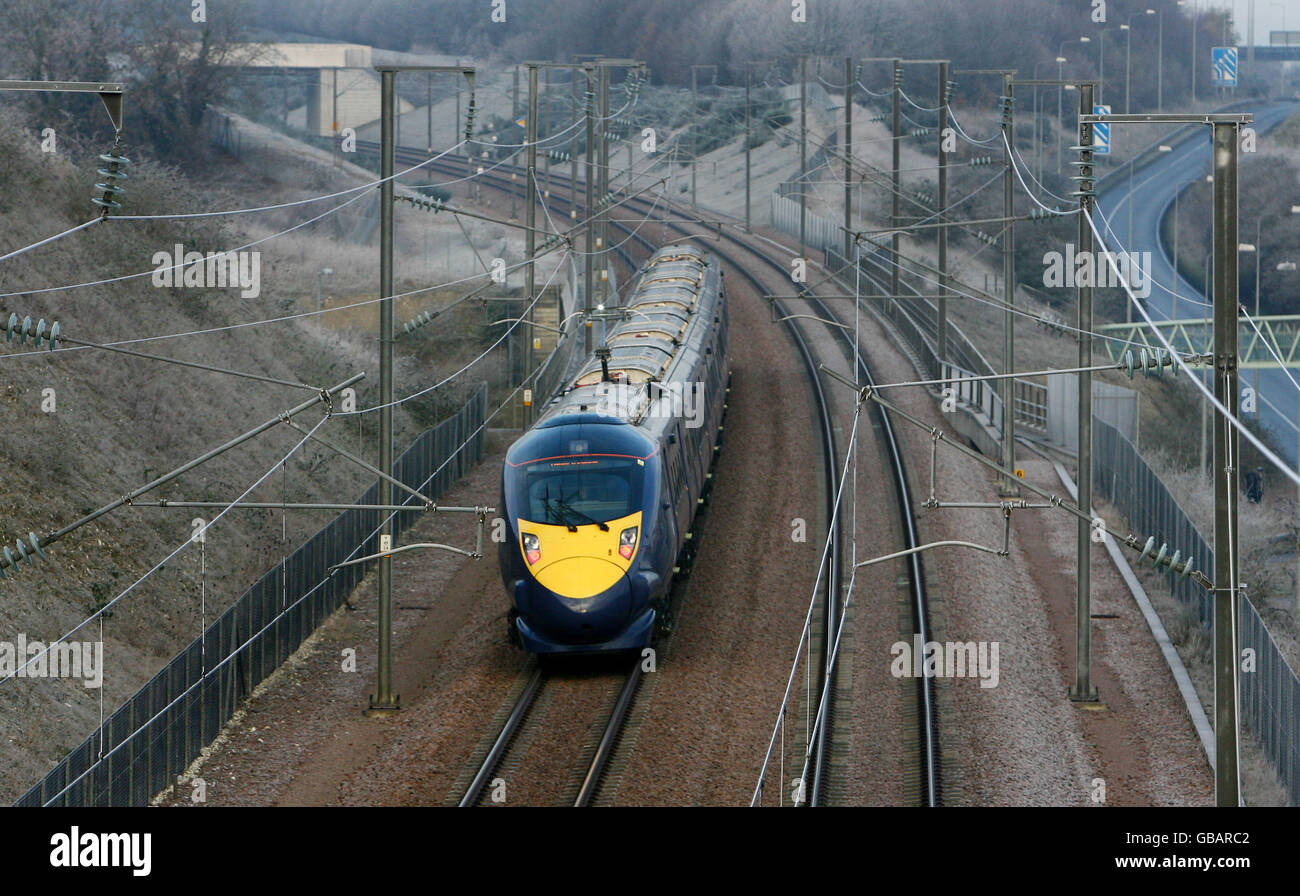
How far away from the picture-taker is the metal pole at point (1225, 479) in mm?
14258

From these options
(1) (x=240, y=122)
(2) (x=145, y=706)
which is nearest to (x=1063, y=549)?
(2) (x=145, y=706)

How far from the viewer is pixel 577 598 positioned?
23297 mm

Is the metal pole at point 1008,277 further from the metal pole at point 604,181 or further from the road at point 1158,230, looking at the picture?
the road at point 1158,230

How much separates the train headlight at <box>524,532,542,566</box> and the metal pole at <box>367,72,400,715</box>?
1.89m

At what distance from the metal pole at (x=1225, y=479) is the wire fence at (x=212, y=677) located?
940 centimetres

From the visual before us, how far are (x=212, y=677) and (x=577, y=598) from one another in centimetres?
493

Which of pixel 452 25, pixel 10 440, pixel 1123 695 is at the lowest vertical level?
pixel 1123 695

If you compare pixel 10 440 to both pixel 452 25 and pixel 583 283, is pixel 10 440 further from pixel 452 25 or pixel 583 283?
pixel 452 25

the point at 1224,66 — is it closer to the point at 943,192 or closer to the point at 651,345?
the point at 943,192

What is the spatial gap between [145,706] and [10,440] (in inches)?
447

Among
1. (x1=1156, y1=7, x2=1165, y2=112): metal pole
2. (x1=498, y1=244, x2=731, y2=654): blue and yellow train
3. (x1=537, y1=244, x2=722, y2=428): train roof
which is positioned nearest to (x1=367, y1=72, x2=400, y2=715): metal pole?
(x1=498, y1=244, x2=731, y2=654): blue and yellow train

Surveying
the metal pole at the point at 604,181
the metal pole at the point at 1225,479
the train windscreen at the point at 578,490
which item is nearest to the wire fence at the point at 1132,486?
the train windscreen at the point at 578,490

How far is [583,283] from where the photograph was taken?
2100 inches

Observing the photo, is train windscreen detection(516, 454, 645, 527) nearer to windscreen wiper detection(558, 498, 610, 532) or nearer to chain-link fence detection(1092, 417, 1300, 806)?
windscreen wiper detection(558, 498, 610, 532)
